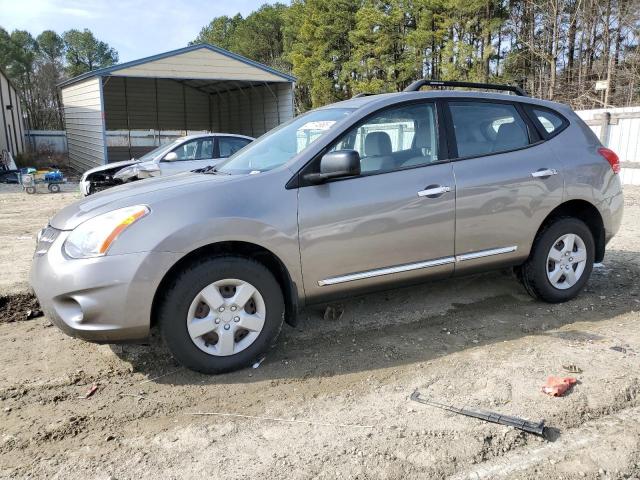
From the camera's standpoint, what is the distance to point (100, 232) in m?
3.27

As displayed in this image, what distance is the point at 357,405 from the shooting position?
3.18 meters

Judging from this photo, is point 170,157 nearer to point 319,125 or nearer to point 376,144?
point 319,125

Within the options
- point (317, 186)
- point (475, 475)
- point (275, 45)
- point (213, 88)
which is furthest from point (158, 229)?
point (275, 45)

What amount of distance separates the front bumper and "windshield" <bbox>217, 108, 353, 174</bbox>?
1.11 meters

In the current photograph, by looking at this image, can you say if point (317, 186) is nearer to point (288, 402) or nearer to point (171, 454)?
point (288, 402)

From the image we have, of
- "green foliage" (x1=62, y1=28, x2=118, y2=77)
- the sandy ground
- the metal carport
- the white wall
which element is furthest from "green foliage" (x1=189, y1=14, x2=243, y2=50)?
the white wall

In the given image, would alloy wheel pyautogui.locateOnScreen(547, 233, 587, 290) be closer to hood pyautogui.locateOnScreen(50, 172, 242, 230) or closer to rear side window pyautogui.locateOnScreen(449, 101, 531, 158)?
rear side window pyautogui.locateOnScreen(449, 101, 531, 158)

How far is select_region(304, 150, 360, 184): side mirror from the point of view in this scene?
3.59 meters

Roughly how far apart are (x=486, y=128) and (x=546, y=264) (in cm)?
128

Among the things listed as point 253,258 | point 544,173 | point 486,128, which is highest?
point 486,128

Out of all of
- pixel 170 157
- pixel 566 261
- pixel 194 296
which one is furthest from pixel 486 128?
pixel 170 157

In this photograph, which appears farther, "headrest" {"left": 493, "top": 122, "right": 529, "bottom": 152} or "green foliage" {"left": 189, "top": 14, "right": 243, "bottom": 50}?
"green foliage" {"left": 189, "top": 14, "right": 243, "bottom": 50}

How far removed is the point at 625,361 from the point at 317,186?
2.41m

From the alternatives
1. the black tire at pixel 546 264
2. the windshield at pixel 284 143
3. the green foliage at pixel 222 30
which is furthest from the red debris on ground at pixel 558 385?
the green foliage at pixel 222 30
